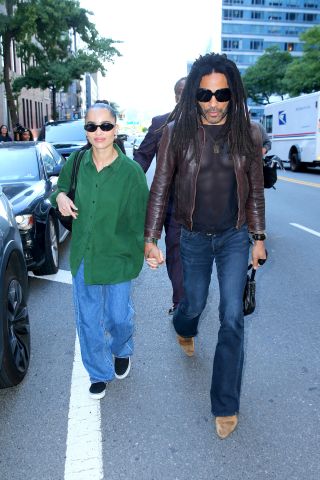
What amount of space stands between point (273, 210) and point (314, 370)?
312 inches

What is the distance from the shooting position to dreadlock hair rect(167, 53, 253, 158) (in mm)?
2857

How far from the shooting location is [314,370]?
12.1 feet

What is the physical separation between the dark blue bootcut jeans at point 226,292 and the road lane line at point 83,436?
0.67 meters

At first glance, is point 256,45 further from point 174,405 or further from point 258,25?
point 174,405

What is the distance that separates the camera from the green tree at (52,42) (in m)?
19.6

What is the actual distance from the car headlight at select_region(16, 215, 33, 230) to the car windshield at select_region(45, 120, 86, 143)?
8490mm

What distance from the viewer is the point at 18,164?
22.1 ft

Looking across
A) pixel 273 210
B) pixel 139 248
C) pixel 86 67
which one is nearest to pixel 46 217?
pixel 139 248

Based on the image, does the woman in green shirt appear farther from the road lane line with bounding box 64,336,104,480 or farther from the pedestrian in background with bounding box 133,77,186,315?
the pedestrian in background with bounding box 133,77,186,315

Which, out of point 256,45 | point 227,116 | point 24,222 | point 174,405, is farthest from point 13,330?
point 256,45

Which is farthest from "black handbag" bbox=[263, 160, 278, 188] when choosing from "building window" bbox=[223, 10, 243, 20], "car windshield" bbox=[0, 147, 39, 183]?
"building window" bbox=[223, 10, 243, 20]

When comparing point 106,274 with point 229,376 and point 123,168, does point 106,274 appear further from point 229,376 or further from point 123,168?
point 229,376

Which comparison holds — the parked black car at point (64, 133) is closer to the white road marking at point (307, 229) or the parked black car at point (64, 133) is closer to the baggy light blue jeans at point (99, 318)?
the white road marking at point (307, 229)

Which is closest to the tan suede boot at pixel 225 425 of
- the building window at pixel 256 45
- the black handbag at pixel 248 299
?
the black handbag at pixel 248 299
